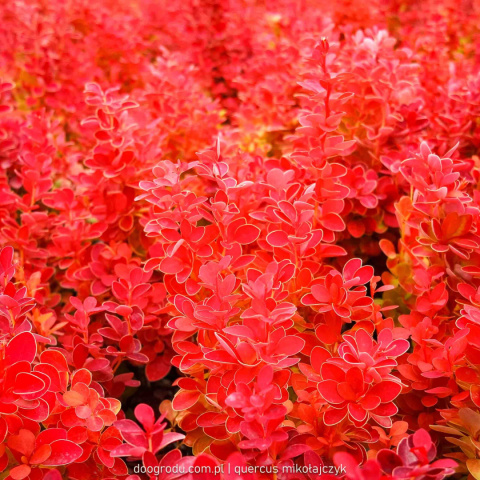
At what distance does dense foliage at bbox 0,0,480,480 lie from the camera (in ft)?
3.10

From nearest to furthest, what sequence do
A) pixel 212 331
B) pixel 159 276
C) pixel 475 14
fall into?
pixel 212 331 < pixel 159 276 < pixel 475 14

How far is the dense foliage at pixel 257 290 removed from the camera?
0.94 meters

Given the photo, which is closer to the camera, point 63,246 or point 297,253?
point 297,253

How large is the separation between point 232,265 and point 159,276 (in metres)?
0.46

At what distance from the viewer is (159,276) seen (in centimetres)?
158

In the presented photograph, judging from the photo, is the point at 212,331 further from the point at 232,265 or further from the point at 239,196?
the point at 239,196

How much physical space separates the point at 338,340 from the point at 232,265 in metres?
0.29

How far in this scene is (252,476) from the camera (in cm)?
84

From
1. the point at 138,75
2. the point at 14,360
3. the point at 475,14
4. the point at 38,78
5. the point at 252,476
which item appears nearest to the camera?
the point at 252,476

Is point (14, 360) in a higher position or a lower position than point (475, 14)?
lower

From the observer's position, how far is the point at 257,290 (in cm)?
97

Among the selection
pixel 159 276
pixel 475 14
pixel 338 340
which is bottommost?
pixel 159 276

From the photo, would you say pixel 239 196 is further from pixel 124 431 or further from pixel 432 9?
pixel 432 9

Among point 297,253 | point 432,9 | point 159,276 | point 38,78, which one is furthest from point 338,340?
point 432,9
